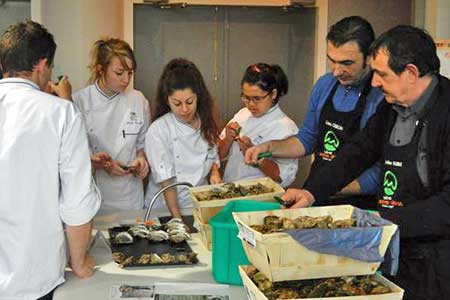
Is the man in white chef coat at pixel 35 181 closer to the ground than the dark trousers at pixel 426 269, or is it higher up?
higher up

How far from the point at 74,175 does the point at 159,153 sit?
89 centimetres

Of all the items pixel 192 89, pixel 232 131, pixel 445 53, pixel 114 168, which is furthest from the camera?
pixel 445 53

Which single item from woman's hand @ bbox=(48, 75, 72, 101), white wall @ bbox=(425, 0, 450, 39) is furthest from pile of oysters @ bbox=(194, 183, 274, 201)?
white wall @ bbox=(425, 0, 450, 39)

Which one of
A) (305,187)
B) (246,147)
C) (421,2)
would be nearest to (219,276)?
(305,187)

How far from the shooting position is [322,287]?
1534 mm

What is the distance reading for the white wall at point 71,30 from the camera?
3.81 metres

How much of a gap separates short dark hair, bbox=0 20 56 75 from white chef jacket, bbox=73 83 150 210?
3.33 feet

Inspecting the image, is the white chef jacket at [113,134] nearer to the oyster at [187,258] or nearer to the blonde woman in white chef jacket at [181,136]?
the blonde woman in white chef jacket at [181,136]

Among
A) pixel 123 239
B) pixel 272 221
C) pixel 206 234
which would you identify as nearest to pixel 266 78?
pixel 206 234

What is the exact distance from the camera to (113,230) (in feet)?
8.14

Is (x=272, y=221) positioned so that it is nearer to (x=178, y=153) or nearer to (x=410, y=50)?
(x=410, y=50)

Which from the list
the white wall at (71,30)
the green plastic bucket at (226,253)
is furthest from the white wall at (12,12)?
the green plastic bucket at (226,253)

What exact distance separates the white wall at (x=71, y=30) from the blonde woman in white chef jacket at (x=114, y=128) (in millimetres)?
741

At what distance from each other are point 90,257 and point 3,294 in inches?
14.0
